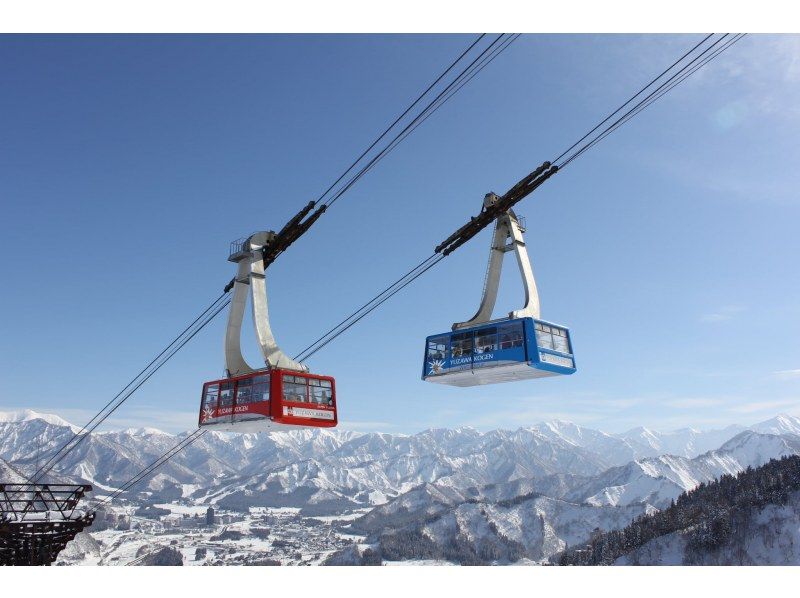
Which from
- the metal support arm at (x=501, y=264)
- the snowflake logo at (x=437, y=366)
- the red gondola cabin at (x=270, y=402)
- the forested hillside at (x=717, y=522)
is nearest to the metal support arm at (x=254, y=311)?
the red gondola cabin at (x=270, y=402)

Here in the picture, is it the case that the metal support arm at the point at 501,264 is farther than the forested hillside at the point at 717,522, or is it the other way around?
the forested hillside at the point at 717,522

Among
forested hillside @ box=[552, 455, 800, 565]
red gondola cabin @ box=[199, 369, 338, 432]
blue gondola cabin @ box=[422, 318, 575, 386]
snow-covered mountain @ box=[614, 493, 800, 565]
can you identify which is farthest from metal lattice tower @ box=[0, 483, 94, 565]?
forested hillside @ box=[552, 455, 800, 565]

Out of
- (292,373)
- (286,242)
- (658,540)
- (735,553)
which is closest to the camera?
(292,373)

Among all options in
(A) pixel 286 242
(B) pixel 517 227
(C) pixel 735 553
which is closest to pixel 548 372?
(B) pixel 517 227

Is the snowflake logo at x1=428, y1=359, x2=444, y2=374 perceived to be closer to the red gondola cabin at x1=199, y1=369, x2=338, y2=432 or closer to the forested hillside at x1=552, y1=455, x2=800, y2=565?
the red gondola cabin at x1=199, y1=369, x2=338, y2=432

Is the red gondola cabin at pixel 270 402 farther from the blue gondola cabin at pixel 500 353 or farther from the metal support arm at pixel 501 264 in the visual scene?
the metal support arm at pixel 501 264
